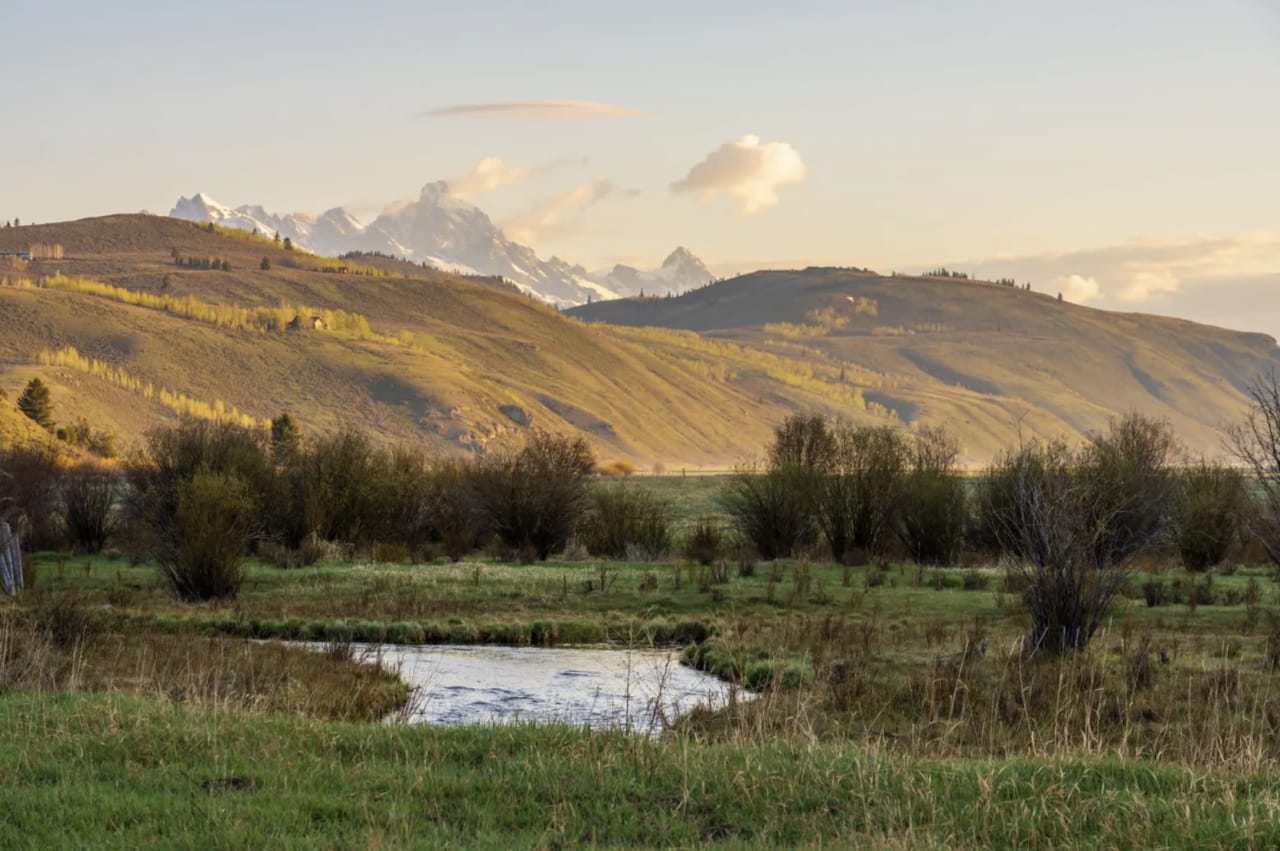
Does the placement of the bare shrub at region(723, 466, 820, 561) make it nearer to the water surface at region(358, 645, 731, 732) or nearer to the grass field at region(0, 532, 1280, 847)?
the water surface at region(358, 645, 731, 732)

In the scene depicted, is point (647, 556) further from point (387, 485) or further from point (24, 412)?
point (24, 412)

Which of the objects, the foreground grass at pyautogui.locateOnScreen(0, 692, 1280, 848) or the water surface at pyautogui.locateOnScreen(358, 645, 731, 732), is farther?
the water surface at pyautogui.locateOnScreen(358, 645, 731, 732)

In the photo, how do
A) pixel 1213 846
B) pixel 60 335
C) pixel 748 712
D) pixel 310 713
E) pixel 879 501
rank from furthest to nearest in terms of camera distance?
pixel 60 335 < pixel 879 501 < pixel 310 713 < pixel 748 712 < pixel 1213 846

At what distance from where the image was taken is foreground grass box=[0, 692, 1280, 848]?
878 centimetres

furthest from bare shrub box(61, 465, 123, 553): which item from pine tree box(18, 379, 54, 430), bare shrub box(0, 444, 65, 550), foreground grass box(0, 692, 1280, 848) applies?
pine tree box(18, 379, 54, 430)

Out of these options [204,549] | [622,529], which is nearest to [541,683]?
[204,549]

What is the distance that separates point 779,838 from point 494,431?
6812 inches

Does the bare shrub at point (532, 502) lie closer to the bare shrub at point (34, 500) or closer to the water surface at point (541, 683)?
the bare shrub at point (34, 500)

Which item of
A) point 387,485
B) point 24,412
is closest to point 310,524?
point 387,485

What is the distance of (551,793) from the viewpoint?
9.88 m

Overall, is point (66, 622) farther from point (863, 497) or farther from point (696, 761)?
point (863, 497)

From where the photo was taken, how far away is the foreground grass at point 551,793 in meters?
8.78

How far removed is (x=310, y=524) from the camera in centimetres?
4303

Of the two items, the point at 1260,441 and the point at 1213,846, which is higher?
the point at 1260,441
